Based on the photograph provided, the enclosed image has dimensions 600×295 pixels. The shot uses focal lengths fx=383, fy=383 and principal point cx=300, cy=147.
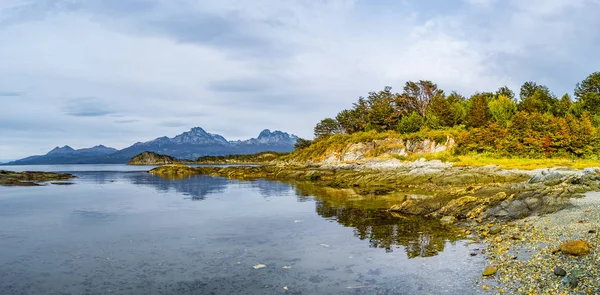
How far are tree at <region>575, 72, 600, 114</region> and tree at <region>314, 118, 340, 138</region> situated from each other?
259ft

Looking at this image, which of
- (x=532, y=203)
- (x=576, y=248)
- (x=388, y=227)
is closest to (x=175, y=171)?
(x=388, y=227)

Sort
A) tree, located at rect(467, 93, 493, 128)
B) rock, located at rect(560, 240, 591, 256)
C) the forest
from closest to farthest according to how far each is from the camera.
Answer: rock, located at rect(560, 240, 591, 256) < the forest < tree, located at rect(467, 93, 493, 128)

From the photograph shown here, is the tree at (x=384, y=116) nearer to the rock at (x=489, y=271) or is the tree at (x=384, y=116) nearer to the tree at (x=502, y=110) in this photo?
the tree at (x=502, y=110)

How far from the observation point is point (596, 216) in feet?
60.7

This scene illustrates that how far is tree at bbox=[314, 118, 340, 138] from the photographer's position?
505ft

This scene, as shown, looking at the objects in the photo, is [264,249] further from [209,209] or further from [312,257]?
[209,209]

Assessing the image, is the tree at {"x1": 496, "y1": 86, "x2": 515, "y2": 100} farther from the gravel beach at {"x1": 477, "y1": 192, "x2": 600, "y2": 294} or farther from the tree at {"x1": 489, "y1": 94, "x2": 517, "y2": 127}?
the gravel beach at {"x1": 477, "y1": 192, "x2": 600, "y2": 294}

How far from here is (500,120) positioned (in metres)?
86.6

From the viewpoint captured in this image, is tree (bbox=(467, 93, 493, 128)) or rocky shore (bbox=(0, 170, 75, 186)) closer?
rocky shore (bbox=(0, 170, 75, 186))

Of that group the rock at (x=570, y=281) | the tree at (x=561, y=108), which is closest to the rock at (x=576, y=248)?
the rock at (x=570, y=281)

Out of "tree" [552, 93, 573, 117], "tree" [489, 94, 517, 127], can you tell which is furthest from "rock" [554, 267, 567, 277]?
"tree" [552, 93, 573, 117]

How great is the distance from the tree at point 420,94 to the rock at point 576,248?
112m

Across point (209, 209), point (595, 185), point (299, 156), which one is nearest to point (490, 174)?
point (595, 185)

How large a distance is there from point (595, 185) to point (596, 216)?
12470 mm
